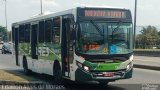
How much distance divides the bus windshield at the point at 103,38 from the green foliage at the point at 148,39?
51194mm

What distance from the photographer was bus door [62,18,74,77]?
14594 mm

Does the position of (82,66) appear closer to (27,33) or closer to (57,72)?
(57,72)

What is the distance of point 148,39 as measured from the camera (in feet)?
262

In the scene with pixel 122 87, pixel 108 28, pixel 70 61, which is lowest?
pixel 122 87

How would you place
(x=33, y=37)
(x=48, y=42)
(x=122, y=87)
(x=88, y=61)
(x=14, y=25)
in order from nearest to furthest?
1. (x=88, y=61)
2. (x=122, y=87)
3. (x=48, y=42)
4. (x=33, y=37)
5. (x=14, y=25)

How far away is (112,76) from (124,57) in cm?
76

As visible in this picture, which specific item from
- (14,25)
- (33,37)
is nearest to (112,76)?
(33,37)

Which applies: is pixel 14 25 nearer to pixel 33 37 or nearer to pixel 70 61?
pixel 33 37

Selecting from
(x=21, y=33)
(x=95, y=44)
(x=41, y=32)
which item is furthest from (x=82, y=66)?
(x=21, y=33)

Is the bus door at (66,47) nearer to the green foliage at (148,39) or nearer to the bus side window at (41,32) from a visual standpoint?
the bus side window at (41,32)

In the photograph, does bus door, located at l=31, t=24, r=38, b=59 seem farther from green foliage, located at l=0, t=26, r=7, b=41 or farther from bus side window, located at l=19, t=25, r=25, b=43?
green foliage, located at l=0, t=26, r=7, b=41

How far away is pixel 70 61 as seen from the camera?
14594 millimetres

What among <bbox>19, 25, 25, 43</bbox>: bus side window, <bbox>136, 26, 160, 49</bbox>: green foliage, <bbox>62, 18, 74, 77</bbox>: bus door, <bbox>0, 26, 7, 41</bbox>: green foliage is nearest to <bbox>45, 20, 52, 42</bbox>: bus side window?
<bbox>62, 18, 74, 77</bbox>: bus door

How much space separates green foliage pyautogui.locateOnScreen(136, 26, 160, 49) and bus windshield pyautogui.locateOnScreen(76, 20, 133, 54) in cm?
5119
